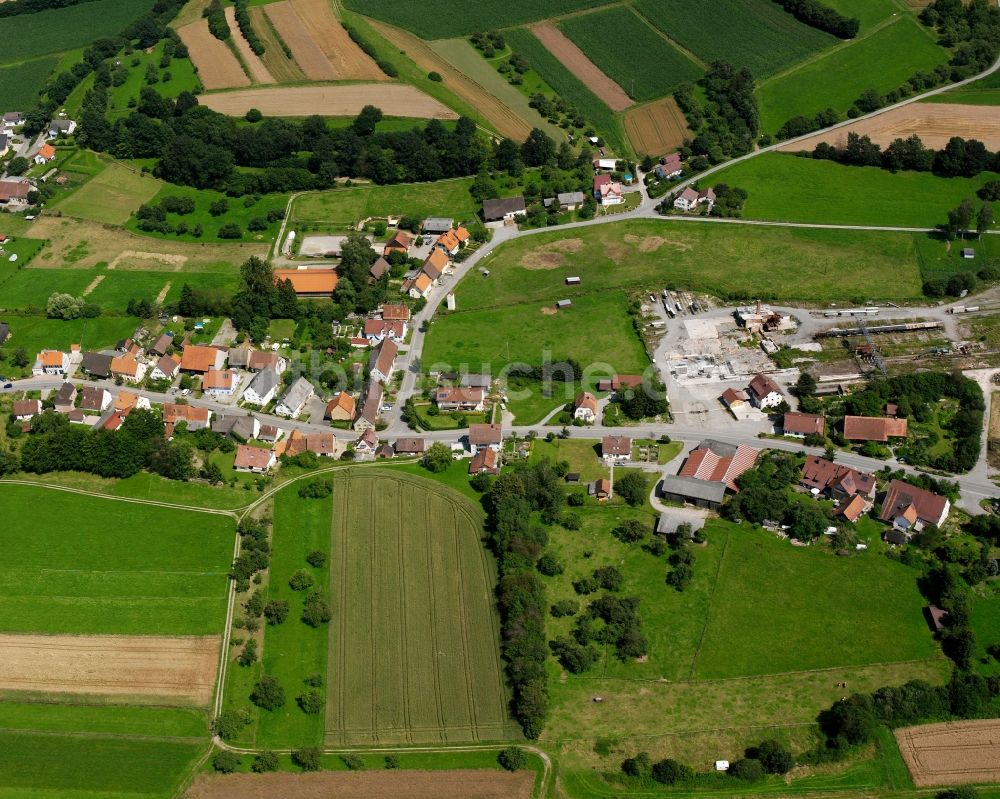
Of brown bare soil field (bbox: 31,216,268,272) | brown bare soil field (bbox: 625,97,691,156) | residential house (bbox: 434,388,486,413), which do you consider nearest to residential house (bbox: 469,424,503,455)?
residential house (bbox: 434,388,486,413)

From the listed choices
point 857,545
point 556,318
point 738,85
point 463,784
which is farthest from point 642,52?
point 463,784

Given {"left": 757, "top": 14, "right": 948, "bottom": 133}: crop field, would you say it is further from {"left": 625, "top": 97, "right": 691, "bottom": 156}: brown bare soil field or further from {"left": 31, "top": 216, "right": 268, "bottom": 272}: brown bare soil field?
{"left": 31, "top": 216, "right": 268, "bottom": 272}: brown bare soil field

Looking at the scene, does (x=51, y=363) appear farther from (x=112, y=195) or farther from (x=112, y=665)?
(x=112, y=665)

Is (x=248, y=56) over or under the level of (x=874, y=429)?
over

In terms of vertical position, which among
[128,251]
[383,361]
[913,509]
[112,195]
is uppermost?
[112,195]

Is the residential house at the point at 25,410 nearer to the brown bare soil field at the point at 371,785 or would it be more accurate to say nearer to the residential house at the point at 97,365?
the residential house at the point at 97,365

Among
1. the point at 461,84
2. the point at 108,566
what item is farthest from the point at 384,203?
the point at 108,566

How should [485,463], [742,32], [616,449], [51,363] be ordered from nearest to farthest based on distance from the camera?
[485,463] → [616,449] → [51,363] → [742,32]

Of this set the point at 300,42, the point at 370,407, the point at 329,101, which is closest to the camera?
the point at 370,407

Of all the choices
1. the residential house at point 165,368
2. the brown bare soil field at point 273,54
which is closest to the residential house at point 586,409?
the residential house at point 165,368
